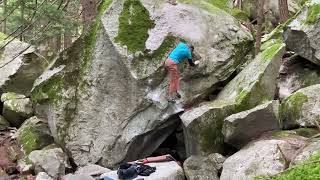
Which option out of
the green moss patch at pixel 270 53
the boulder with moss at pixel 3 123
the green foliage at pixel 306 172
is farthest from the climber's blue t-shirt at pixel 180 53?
the boulder with moss at pixel 3 123

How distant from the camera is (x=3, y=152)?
13336 mm

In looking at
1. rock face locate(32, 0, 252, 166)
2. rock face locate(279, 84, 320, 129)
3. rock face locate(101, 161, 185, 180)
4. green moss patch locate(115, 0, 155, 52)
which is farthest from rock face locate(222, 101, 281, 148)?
green moss patch locate(115, 0, 155, 52)

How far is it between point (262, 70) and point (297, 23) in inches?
66.3

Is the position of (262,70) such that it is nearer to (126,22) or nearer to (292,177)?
(126,22)

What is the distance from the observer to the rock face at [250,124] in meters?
8.42

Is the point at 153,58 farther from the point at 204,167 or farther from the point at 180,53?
the point at 204,167

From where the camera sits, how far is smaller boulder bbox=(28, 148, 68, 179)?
1081 centimetres

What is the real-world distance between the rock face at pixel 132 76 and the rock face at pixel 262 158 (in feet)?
9.69

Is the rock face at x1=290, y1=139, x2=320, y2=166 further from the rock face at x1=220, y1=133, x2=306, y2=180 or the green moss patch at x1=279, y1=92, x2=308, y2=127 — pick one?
the green moss patch at x1=279, y1=92, x2=308, y2=127

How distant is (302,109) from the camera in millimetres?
8602

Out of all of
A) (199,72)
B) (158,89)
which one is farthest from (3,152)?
(199,72)

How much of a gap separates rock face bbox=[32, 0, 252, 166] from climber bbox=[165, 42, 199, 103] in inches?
10.2

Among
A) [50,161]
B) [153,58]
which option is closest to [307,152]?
[153,58]

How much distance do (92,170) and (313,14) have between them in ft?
21.0
